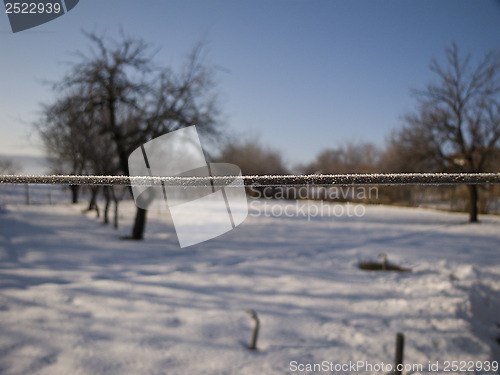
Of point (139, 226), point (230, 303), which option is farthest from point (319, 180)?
point (139, 226)

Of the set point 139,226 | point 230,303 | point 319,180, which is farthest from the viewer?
point 139,226

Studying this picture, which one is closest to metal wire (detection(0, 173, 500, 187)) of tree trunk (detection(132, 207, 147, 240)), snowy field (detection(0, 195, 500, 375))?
snowy field (detection(0, 195, 500, 375))

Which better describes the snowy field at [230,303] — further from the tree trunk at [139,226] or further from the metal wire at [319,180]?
the metal wire at [319,180]

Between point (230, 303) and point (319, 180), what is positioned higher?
point (319, 180)

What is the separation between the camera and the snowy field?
258 centimetres

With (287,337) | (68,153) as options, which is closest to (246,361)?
(287,337)

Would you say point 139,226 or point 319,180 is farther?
point 139,226

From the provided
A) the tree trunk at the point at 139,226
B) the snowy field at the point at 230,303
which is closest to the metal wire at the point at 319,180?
the snowy field at the point at 230,303

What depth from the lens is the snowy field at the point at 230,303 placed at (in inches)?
102

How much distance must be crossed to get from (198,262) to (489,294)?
5461 millimetres

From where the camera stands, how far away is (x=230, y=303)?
438cm

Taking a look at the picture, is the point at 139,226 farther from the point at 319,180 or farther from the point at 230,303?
the point at 319,180

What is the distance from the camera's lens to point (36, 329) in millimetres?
A: 2691

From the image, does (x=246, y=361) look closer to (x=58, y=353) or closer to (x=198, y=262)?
(x=58, y=353)
